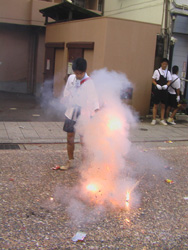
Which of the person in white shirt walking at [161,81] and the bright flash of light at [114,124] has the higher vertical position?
the person in white shirt walking at [161,81]

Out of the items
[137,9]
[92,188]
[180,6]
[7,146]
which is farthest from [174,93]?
[92,188]

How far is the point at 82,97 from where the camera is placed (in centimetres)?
461

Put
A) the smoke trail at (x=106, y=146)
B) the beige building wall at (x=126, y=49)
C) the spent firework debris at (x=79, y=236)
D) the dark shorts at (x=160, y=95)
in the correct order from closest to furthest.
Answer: the spent firework debris at (x=79, y=236) → the smoke trail at (x=106, y=146) → the dark shorts at (x=160, y=95) → the beige building wall at (x=126, y=49)

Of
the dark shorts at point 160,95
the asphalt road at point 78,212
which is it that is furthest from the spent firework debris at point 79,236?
the dark shorts at point 160,95

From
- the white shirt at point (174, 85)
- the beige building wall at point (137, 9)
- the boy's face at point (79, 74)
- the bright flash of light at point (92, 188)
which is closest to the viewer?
the bright flash of light at point (92, 188)

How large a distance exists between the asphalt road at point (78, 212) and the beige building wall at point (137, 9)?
7.13 m

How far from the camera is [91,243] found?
3.05 metres

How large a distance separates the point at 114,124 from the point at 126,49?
19.2 ft

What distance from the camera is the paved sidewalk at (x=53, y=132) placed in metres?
6.95

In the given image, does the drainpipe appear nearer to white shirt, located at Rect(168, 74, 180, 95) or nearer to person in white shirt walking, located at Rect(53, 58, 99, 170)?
white shirt, located at Rect(168, 74, 180, 95)

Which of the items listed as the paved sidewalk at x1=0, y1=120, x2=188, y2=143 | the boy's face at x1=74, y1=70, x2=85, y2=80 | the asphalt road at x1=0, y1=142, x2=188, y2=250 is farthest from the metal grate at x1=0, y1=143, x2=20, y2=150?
the boy's face at x1=74, y1=70, x2=85, y2=80

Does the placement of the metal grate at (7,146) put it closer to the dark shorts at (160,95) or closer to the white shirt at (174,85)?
the dark shorts at (160,95)

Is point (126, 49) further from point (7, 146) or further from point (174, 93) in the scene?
point (7, 146)

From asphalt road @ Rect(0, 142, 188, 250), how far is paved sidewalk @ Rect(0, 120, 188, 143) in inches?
55.5
